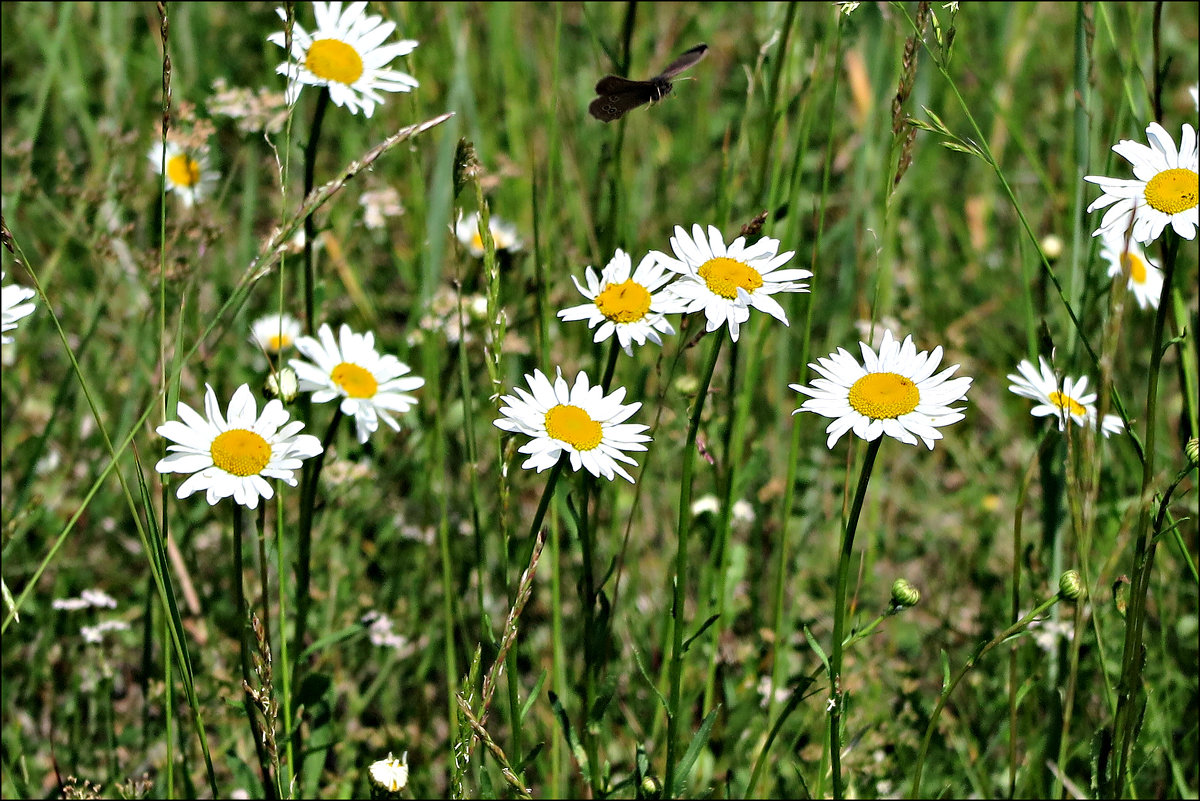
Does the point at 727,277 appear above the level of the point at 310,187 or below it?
below

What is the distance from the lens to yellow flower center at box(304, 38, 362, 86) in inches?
→ 69.8

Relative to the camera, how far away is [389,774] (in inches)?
60.4

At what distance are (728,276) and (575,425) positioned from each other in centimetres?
28

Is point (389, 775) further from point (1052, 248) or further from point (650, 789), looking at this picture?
point (1052, 248)

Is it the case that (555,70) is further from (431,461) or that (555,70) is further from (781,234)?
(431,461)

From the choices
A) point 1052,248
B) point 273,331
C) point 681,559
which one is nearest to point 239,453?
point 681,559

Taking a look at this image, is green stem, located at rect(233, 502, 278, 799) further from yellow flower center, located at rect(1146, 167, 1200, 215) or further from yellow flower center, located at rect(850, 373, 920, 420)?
yellow flower center, located at rect(1146, 167, 1200, 215)

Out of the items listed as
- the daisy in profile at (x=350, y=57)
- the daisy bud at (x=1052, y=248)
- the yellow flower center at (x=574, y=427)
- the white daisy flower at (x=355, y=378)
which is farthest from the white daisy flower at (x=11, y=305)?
the daisy bud at (x=1052, y=248)

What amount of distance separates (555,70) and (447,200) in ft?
3.91

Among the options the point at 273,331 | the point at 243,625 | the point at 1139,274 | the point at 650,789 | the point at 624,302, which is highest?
the point at 1139,274

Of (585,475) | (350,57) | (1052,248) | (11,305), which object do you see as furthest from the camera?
(1052,248)

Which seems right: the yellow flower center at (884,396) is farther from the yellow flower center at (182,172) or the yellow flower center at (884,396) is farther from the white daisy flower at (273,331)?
the yellow flower center at (182,172)

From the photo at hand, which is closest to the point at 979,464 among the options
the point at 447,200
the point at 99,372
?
the point at 447,200

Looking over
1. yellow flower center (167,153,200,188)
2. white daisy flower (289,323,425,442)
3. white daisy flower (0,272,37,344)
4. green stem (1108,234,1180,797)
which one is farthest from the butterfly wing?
yellow flower center (167,153,200,188)
